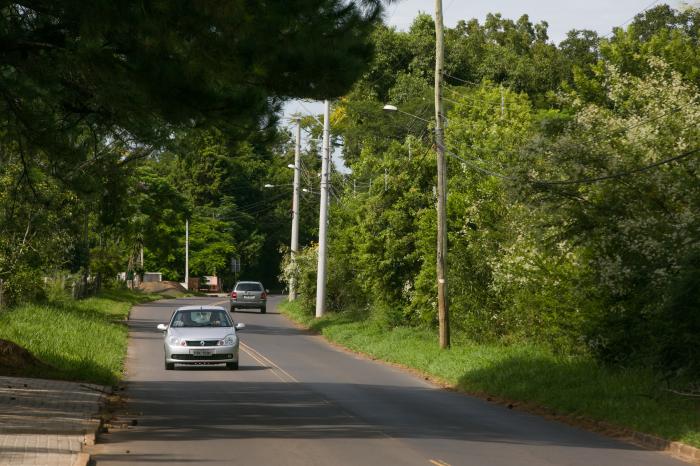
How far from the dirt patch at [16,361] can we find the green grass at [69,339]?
7 centimetres

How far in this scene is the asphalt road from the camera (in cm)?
1389

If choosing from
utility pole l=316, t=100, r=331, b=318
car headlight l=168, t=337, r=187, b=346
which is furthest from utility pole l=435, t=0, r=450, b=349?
utility pole l=316, t=100, r=331, b=318

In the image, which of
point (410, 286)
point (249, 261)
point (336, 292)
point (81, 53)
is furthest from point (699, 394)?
point (249, 261)

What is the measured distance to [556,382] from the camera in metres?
22.7

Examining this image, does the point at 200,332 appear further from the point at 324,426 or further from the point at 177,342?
the point at 324,426

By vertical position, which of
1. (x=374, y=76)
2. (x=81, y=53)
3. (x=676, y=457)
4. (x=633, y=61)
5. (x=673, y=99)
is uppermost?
(x=374, y=76)

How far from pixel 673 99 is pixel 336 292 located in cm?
3012

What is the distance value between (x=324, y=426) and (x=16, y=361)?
917cm

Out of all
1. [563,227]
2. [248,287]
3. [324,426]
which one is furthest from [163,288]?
[324,426]

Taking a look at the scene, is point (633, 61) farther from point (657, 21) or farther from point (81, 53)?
point (81, 53)

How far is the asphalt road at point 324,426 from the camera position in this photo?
547 inches

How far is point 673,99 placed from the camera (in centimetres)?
2631

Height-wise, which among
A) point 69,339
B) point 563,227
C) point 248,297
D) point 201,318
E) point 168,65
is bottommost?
point 69,339

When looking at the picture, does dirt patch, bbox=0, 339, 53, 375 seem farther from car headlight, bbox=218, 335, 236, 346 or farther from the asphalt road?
car headlight, bbox=218, 335, 236, 346
